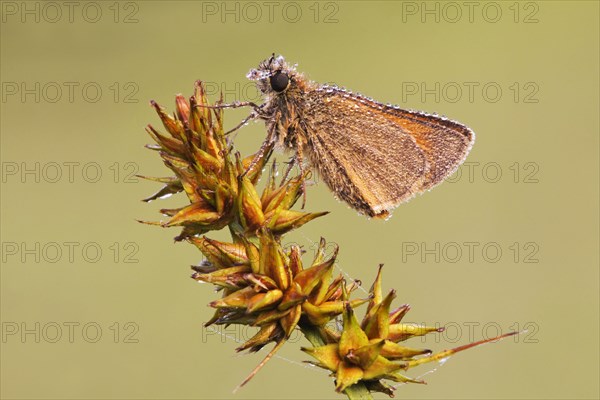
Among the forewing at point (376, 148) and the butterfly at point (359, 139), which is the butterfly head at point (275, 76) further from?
the forewing at point (376, 148)

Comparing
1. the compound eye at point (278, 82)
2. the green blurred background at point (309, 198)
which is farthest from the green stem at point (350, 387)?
the green blurred background at point (309, 198)

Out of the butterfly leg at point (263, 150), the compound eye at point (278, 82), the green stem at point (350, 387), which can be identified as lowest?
the green stem at point (350, 387)

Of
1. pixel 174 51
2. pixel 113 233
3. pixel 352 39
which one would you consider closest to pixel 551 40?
pixel 352 39

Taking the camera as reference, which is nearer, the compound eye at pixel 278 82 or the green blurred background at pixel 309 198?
the compound eye at pixel 278 82

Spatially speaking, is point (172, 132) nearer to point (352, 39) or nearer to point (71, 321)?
point (71, 321)

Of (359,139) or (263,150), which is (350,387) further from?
(359,139)

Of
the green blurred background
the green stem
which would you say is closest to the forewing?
the green stem
